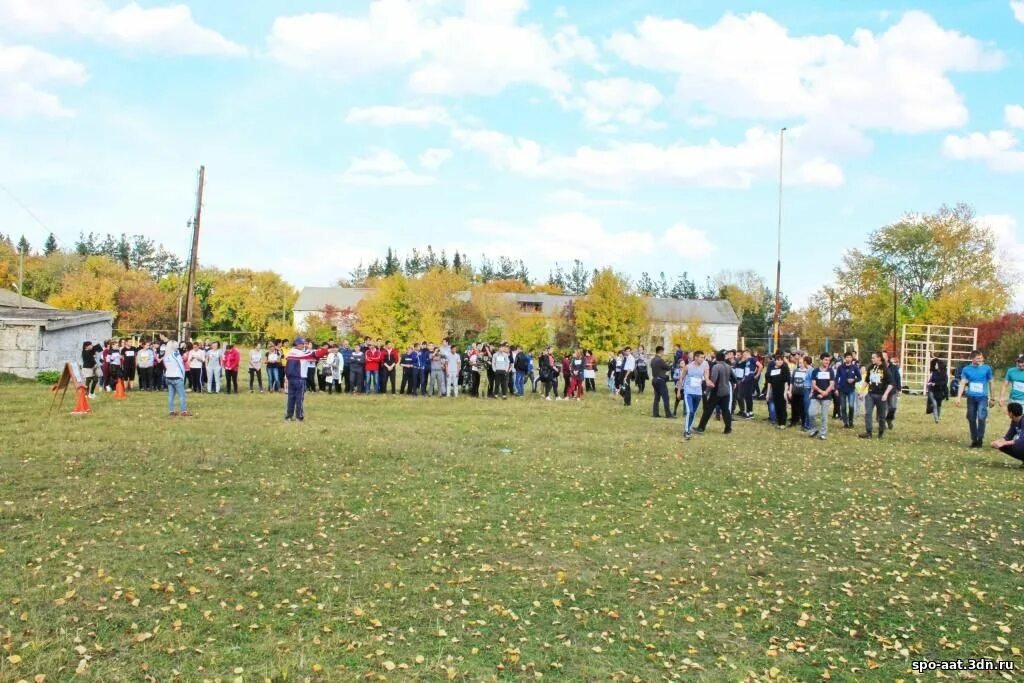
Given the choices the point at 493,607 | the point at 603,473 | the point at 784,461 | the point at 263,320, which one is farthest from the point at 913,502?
the point at 263,320

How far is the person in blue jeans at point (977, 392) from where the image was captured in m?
15.6

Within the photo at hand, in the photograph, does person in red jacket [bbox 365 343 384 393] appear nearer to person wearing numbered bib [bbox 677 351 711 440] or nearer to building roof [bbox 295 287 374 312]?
person wearing numbered bib [bbox 677 351 711 440]

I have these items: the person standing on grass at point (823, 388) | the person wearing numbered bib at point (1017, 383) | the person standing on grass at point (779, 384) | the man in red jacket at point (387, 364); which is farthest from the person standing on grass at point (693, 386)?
the man in red jacket at point (387, 364)

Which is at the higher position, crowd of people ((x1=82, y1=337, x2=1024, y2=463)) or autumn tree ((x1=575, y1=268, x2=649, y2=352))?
autumn tree ((x1=575, y1=268, x2=649, y2=352))

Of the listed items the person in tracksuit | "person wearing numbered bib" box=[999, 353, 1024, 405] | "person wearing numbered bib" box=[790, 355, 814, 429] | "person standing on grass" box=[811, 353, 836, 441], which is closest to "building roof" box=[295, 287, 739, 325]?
"person wearing numbered bib" box=[790, 355, 814, 429]

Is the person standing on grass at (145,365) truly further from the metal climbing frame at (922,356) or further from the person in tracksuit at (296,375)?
the metal climbing frame at (922,356)

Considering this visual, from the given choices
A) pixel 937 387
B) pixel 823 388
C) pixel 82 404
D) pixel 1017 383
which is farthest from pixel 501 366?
pixel 1017 383

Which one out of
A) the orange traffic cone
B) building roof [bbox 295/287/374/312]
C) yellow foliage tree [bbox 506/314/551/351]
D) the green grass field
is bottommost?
the green grass field

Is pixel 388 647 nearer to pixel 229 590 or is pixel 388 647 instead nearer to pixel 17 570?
pixel 229 590

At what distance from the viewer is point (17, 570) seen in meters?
6.87

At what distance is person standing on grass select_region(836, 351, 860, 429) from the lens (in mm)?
19672

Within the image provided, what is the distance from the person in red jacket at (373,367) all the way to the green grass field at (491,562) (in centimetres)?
1220

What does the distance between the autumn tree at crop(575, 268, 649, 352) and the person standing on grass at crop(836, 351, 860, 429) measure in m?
40.5

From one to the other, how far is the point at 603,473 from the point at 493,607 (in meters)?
6.11
